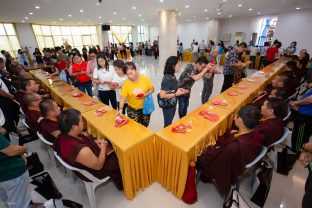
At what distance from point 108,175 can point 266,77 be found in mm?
4445

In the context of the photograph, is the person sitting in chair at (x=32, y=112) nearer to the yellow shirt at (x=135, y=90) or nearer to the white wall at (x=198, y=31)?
the yellow shirt at (x=135, y=90)

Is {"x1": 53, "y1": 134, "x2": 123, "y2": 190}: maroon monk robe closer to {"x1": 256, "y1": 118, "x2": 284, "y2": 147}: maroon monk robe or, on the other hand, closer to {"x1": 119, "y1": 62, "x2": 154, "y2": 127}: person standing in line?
{"x1": 119, "y1": 62, "x2": 154, "y2": 127}: person standing in line

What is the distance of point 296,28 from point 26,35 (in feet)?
62.7

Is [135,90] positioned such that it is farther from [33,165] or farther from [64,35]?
[64,35]

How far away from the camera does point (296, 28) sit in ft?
33.0

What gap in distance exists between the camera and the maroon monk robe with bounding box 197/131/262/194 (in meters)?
1.45

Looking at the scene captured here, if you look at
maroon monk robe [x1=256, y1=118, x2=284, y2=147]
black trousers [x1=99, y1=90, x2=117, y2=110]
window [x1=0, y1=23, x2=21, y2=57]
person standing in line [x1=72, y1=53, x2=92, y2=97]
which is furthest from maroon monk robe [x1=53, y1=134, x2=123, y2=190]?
window [x1=0, y1=23, x2=21, y2=57]

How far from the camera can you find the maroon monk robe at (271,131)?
1.73 meters

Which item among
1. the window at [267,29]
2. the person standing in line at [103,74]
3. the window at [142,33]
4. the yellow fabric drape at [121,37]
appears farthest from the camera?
the window at [142,33]

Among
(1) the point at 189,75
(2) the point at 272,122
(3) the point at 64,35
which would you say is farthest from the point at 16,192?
(3) the point at 64,35

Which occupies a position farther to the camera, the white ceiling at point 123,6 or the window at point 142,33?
the window at point 142,33

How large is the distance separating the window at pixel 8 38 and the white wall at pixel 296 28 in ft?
62.7

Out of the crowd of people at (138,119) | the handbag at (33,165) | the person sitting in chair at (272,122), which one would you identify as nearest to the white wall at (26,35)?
the crowd of people at (138,119)

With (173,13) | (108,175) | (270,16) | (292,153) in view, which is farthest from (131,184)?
(270,16)
